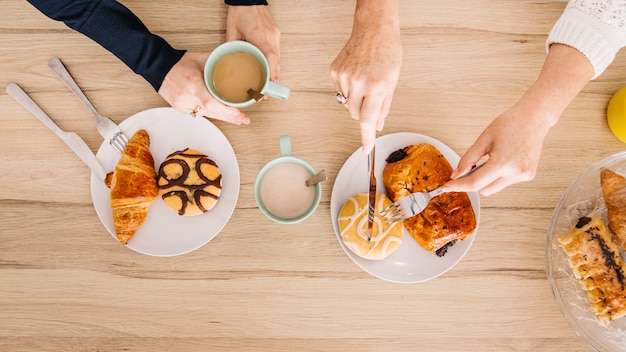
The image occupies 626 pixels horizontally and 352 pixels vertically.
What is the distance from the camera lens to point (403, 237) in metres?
1.12

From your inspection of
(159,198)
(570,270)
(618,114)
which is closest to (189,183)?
(159,198)

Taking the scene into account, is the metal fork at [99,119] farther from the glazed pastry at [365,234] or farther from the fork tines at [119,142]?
the glazed pastry at [365,234]

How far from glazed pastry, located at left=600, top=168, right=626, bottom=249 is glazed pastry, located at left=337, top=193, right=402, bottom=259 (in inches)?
19.2

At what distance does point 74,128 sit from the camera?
1.15 metres

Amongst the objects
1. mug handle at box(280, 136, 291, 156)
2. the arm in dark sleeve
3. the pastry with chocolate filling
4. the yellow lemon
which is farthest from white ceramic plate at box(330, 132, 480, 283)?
the arm in dark sleeve

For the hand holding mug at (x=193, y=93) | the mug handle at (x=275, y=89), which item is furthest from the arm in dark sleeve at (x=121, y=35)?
the mug handle at (x=275, y=89)

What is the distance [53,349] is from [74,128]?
539 millimetres

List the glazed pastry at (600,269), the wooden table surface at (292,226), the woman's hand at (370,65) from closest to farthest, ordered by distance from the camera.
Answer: the woman's hand at (370,65)
the glazed pastry at (600,269)
the wooden table surface at (292,226)

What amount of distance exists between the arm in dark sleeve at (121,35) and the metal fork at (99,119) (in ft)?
0.38

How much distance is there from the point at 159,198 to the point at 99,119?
0.80ft

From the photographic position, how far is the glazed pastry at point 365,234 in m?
1.05

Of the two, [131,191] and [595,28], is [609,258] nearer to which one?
[595,28]

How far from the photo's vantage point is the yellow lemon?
1108 mm

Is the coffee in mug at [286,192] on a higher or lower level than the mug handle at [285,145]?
lower
